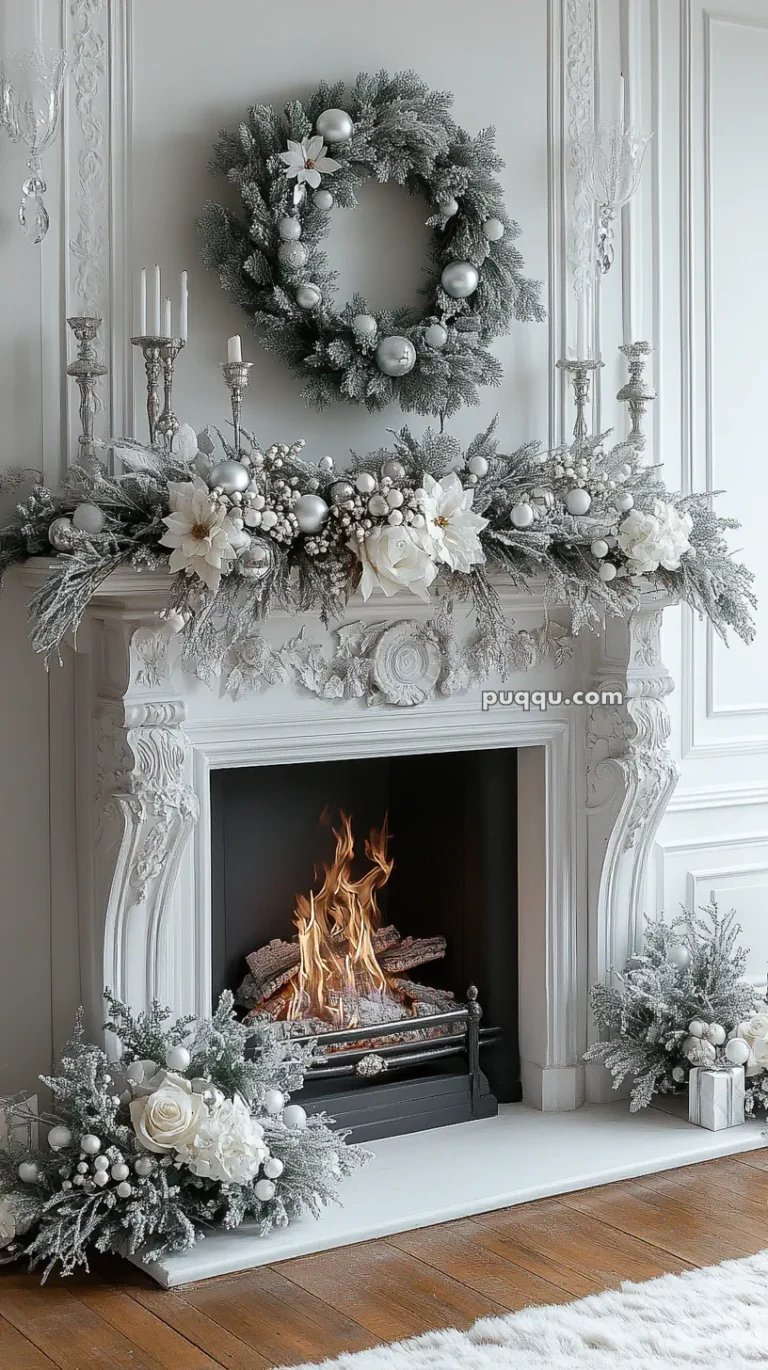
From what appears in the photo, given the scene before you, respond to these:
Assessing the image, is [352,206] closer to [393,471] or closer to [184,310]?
[184,310]

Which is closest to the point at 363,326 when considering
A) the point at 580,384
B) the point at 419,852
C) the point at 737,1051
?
the point at 580,384

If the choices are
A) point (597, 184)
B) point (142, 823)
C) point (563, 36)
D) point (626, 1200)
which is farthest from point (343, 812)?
point (563, 36)

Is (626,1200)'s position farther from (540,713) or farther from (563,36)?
(563,36)

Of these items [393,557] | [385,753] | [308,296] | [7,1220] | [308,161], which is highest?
[308,161]

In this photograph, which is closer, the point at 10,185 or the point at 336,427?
the point at 10,185

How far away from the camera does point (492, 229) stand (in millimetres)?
3301

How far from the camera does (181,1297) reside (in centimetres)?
270

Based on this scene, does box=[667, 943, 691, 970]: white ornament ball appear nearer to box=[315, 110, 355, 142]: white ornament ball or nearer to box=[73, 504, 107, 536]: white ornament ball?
box=[73, 504, 107, 536]: white ornament ball

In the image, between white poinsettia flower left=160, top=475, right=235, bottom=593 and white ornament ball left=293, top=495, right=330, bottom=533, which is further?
white ornament ball left=293, top=495, right=330, bottom=533

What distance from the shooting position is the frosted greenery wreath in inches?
122

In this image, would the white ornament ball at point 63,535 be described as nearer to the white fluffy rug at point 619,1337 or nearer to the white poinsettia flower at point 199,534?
the white poinsettia flower at point 199,534

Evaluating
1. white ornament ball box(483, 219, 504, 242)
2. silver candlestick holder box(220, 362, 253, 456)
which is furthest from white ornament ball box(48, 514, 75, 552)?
white ornament ball box(483, 219, 504, 242)

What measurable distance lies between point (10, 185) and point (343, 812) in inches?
65.8

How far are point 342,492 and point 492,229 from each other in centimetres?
86
